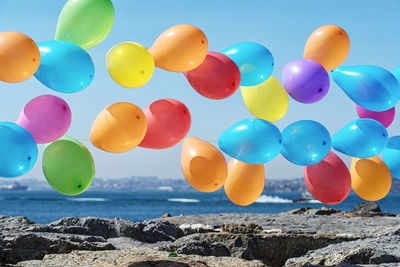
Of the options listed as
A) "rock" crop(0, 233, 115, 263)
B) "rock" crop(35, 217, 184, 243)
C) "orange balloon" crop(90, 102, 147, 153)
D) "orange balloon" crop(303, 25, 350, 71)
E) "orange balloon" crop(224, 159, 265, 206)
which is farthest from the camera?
"rock" crop(35, 217, 184, 243)

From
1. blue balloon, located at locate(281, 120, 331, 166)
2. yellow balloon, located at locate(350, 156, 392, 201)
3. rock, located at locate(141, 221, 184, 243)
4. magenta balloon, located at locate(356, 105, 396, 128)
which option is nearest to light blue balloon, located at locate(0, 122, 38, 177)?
blue balloon, located at locate(281, 120, 331, 166)

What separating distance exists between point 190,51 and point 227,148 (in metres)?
0.99

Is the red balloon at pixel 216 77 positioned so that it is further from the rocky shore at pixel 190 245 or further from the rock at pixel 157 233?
the rock at pixel 157 233

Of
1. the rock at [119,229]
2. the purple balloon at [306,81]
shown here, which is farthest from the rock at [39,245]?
the purple balloon at [306,81]

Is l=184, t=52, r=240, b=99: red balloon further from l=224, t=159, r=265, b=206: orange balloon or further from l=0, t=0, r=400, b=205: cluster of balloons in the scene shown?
l=224, t=159, r=265, b=206: orange balloon

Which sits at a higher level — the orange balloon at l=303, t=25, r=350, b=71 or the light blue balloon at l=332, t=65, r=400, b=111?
the orange balloon at l=303, t=25, r=350, b=71

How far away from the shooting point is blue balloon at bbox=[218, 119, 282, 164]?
5.42 m

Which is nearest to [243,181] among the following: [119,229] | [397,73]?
[397,73]

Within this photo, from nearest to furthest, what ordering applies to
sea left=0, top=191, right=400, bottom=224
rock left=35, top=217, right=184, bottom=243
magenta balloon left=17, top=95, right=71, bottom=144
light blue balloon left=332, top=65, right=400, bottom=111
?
magenta balloon left=17, top=95, right=71, bottom=144
light blue balloon left=332, top=65, right=400, bottom=111
rock left=35, top=217, right=184, bottom=243
sea left=0, top=191, right=400, bottom=224

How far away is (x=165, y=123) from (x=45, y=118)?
3.50ft

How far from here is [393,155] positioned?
626 cm

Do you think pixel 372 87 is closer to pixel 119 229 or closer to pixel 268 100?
pixel 268 100

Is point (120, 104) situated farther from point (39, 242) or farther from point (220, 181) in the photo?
point (39, 242)

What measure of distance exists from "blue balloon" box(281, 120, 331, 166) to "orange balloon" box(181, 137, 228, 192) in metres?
0.65
